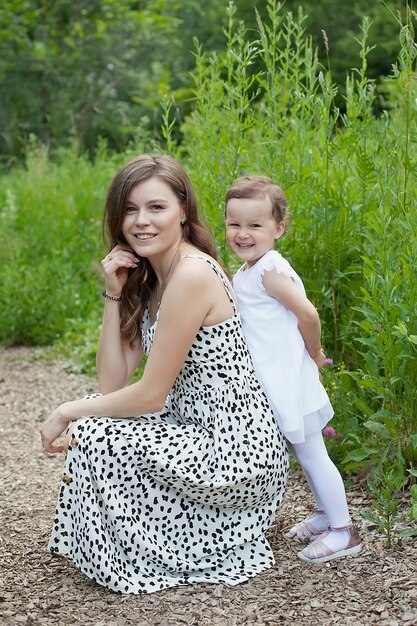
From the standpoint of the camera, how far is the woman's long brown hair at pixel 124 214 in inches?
114

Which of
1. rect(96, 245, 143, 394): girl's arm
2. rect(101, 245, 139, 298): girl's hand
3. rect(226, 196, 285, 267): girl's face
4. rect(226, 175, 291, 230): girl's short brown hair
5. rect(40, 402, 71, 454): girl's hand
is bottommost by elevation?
rect(40, 402, 71, 454): girl's hand

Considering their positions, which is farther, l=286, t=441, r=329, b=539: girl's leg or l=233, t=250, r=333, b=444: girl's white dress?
l=286, t=441, r=329, b=539: girl's leg

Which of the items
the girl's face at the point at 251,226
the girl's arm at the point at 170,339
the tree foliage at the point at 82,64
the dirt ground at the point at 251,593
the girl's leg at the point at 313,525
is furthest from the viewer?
the tree foliage at the point at 82,64

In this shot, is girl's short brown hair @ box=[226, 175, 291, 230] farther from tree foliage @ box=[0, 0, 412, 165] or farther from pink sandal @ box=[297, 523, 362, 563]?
tree foliage @ box=[0, 0, 412, 165]

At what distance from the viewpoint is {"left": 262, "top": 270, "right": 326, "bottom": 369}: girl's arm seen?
278 cm

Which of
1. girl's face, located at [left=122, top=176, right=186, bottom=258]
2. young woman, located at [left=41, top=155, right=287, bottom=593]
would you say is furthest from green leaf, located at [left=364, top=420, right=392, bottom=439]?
girl's face, located at [left=122, top=176, right=186, bottom=258]

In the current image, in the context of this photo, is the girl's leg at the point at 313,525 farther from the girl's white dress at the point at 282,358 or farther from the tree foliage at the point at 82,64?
the tree foliage at the point at 82,64

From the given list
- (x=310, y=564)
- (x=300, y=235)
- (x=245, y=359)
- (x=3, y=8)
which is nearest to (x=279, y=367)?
(x=245, y=359)

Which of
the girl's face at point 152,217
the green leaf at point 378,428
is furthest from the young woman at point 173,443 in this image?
the green leaf at point 378,428

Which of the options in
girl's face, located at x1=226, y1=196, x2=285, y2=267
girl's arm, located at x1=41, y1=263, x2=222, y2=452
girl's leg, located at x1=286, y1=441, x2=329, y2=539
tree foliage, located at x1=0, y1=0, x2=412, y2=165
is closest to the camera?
girl's arm, located at x1=41, y1=263, x2=222, y2=452

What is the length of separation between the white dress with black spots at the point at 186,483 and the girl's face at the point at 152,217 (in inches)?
8.3

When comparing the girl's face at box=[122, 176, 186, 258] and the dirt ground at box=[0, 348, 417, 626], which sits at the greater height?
the girl's face at box=[122, 176, 186, 258]

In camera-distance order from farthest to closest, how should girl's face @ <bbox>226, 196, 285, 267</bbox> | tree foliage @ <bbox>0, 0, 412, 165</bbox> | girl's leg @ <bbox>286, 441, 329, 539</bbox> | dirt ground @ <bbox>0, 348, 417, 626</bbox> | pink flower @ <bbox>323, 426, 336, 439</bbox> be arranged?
1. tree foliage @ <bbox>0, 0, 412, 165</bbox>
2. pink flower @ <bbox>323, 426, 336, 439</bbox>
3. girl's leg @ <bbox>286, 441, 329, 539</bbox>
4. girl's face @ <bbox>226, 196, 285, 267</bbox>
5. dirt ground @ <bbox>0, 348, 417, 626</bbox>

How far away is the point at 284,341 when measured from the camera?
2.83 metres
